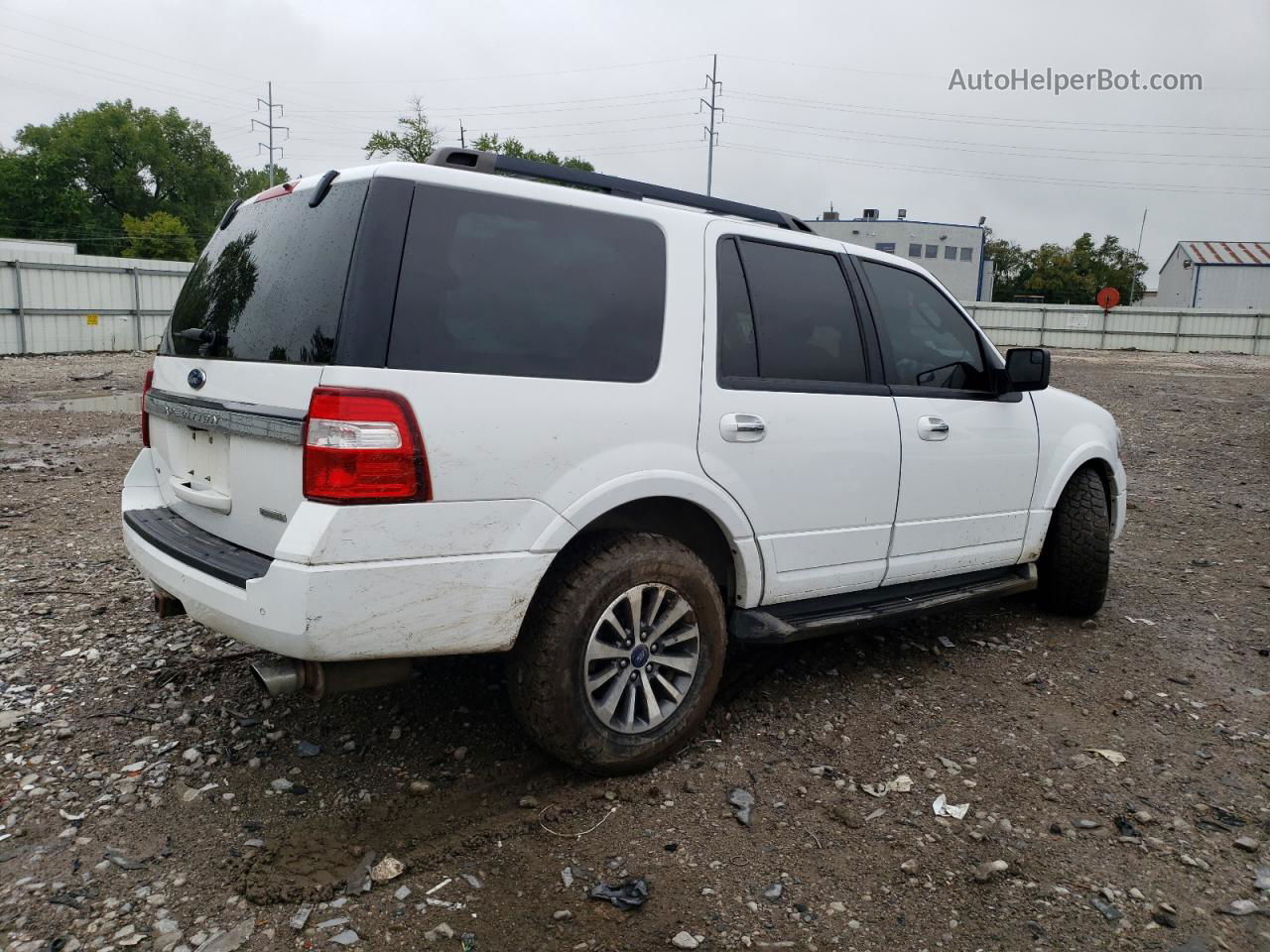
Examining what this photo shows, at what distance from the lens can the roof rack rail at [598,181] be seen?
3074 millimetres

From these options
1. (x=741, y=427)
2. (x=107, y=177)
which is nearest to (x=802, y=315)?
(x=741, y=427)

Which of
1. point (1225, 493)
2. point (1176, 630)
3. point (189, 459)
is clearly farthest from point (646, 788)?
point (1225, 493)

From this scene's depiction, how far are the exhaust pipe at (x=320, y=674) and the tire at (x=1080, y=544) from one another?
3685 mm

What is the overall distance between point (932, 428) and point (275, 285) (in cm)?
272

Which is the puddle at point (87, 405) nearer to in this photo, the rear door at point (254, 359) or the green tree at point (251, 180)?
the rear door at point (254, 359)

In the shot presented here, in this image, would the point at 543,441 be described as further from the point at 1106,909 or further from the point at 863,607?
the point at 1106,909

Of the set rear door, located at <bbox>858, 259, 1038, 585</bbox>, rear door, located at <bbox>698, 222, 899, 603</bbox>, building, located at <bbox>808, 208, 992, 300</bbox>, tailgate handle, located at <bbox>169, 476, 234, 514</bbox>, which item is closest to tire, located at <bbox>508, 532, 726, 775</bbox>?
rear door, located at <bbox>698, 222, 899, 603</bbox>

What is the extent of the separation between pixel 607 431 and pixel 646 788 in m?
1.25

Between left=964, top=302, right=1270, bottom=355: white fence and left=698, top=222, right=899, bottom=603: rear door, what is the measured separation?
110 ft

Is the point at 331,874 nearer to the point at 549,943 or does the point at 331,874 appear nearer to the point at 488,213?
the point at 549,943

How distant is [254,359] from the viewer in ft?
9.51

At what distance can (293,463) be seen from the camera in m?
2.65

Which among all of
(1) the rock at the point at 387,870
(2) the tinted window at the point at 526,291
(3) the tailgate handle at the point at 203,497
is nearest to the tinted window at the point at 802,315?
(2) the tinted window at the point at 526,291

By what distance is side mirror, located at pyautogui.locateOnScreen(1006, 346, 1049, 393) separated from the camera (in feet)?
14.1
